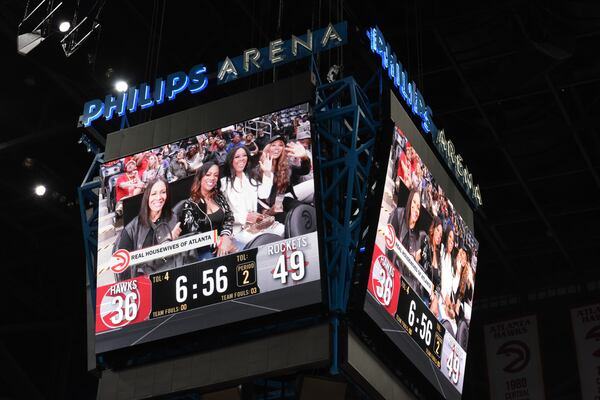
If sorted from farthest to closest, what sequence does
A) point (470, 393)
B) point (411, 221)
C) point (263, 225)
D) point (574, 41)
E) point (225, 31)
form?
1. point (470, 393)
2. point (225, 31)
3. point (574, 41)
4. point (411, 221)
5. point (263, 225)

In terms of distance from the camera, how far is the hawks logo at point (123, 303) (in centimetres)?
1595

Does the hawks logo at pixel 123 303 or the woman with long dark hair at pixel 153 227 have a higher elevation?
the woman with long dark hair at pixel 153 227

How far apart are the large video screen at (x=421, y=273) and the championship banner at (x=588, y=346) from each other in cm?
556

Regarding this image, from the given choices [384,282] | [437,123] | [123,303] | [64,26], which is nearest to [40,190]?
[64,26]

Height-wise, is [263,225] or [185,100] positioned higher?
[185,100]

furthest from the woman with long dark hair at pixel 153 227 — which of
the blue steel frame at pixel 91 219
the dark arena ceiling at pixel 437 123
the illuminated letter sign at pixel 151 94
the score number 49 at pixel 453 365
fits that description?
the score number 49 at pixel 453 365

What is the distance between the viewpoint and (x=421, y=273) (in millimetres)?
16656

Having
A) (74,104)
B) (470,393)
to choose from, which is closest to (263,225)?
(74,104)

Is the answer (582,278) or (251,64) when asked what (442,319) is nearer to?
(251,64)

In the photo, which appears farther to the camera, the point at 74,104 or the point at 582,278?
the point at 582,278

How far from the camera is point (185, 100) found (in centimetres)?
2338

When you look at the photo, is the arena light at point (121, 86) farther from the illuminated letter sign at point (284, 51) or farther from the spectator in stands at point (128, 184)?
the spectator in stands at point (128, 184)

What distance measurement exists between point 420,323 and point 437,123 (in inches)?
337

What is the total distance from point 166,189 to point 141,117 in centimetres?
591
